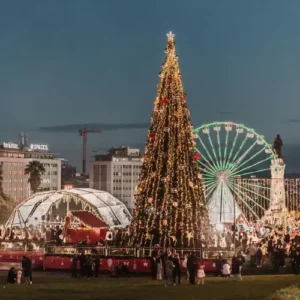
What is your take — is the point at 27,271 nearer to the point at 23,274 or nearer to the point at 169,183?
the point at 23,274

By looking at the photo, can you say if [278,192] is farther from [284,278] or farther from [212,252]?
[284,278]

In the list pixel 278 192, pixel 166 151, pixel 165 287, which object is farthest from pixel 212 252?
pixel 278 192

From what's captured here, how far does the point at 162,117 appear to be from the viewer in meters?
48.0

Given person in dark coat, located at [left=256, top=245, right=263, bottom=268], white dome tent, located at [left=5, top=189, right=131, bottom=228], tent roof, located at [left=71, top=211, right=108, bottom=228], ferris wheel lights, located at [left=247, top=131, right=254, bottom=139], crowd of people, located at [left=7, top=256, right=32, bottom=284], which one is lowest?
crowd of people, located at [left=7, top=256, right=32, bottom=284]

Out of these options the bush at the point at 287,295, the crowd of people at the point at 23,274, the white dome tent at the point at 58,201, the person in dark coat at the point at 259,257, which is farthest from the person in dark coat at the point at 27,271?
the white dome tent at the point at 58,201

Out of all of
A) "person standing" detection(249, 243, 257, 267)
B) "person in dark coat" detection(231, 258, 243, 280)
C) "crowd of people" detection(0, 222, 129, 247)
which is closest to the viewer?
"person in dark coat" detection(231, 258, 243, 280)

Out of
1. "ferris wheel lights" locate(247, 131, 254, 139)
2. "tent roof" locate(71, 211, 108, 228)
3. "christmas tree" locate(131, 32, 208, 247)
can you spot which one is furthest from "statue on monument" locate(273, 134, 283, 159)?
"christmas tree" locate(131, 32, 208, 247)

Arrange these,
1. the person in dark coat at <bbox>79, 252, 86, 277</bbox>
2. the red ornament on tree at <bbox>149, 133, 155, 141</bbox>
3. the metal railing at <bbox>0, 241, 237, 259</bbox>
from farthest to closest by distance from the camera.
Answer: the red ornament on tree at <bbox>149, 133, 155, 141</bbox> < the metal railing at <bbox>0, 241, 237, 259</bbox> < the person in dark coat at <bbox>79, 252, 86, 277</bbox>

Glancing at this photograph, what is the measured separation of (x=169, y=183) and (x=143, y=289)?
1534 centimetres

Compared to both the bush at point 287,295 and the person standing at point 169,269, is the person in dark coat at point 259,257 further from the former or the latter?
the bush at point 287,295

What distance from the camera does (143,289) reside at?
32.5 metres

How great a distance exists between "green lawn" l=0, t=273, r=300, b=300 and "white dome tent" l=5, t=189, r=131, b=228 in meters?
37.9

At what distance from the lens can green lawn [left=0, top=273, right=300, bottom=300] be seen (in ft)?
94.6

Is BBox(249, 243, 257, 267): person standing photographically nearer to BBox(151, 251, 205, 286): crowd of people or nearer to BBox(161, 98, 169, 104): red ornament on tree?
BBox(151, 251, 205, 286): crowd of people
